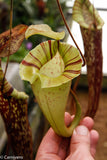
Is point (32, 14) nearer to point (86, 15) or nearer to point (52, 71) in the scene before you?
point (86, 15)

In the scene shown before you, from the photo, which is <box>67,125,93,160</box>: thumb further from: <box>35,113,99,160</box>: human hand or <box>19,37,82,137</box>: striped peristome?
<box>19,37,82,137</box>: striped peristome

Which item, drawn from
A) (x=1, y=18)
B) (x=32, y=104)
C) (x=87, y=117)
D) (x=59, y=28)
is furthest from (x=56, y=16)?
(x=87, y=117)

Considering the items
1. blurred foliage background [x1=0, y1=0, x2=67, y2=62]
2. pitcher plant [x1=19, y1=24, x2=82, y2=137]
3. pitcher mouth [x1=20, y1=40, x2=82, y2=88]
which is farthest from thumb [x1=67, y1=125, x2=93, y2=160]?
blurred foliage background [x1=0, y1=0, x2=67, y2=62]

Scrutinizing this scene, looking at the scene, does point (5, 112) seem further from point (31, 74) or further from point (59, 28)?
point (59, 28)

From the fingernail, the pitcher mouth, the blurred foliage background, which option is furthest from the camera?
the blurred foliage background

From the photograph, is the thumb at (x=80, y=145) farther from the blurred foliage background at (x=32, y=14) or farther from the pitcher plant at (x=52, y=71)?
the blurred foliage background at (x=32, y=14)

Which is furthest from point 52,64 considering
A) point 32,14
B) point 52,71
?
point 32,14

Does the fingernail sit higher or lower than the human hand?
higher
